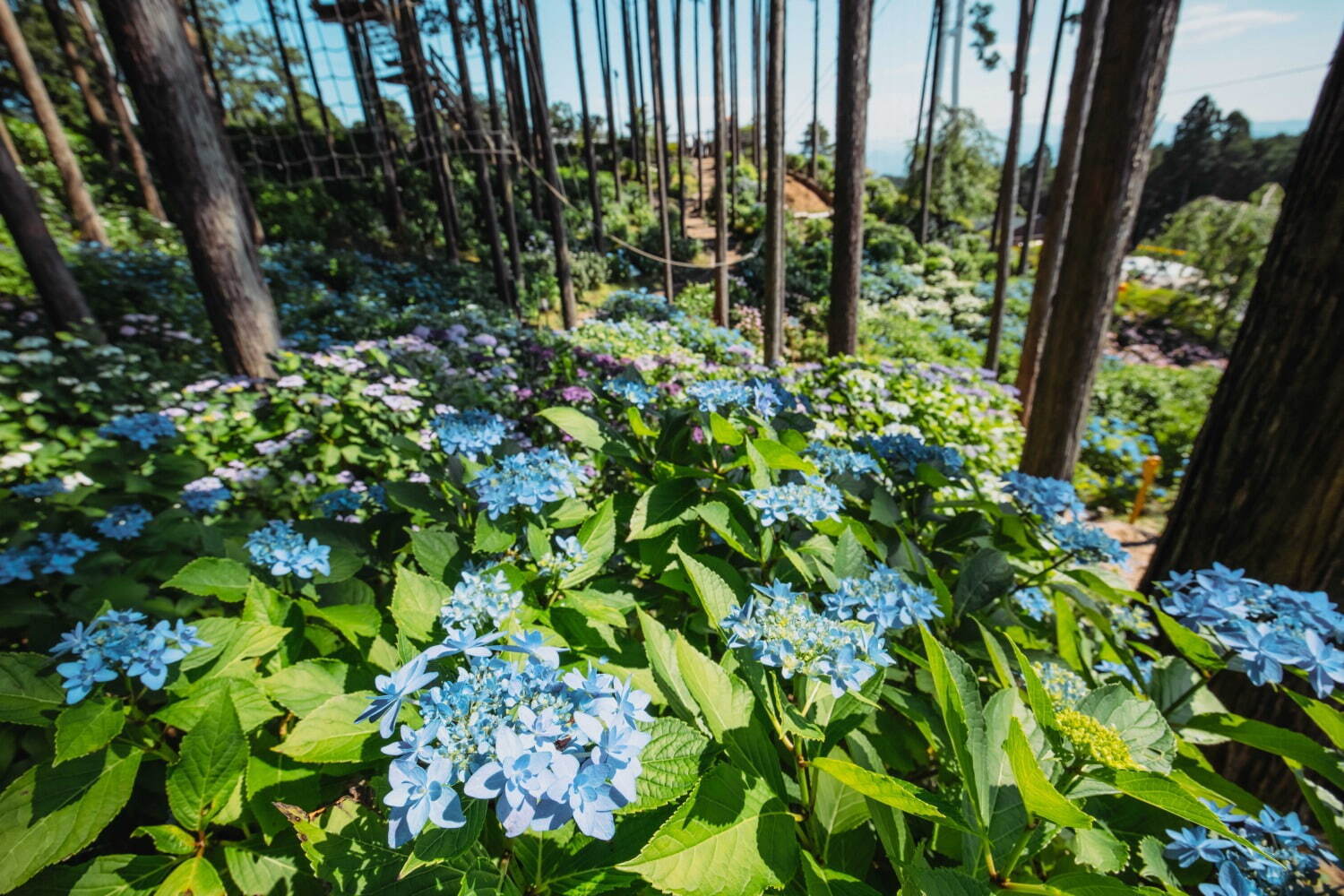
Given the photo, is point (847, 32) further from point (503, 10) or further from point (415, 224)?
point (415, 224)

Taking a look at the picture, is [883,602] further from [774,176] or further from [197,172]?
[774,176]

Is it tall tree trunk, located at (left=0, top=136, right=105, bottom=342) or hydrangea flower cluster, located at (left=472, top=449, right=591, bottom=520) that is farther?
tall tree trunk, located at (left=0, top=136, right=105, bottom=342)

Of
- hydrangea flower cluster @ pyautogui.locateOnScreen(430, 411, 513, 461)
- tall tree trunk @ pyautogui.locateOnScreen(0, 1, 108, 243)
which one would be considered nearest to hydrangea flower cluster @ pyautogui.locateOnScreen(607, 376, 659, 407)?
hydrangea flower cluster @ pyautogui.locateOnScreen(430, 411, 513, 461)

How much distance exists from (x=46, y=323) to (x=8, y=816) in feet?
25.4

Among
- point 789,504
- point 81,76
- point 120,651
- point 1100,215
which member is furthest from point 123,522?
point 81,76

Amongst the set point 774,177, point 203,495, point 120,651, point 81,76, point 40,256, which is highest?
point 81,76

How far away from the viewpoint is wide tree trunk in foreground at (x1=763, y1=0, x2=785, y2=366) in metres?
6.29

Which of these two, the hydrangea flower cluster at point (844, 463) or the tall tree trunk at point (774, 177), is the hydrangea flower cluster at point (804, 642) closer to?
the hydrangea flower cluster at point (844, 463)

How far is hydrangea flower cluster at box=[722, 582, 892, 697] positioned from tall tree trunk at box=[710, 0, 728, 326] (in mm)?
Result: 9398

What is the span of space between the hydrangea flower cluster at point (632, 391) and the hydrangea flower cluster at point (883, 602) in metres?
0.95

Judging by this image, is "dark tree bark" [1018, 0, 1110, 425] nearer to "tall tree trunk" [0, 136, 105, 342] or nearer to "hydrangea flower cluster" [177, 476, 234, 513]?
"hydrangea flower cluster" [177, 476, 234, 513]

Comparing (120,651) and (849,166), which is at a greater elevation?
(849,166)

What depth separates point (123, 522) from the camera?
1.95 metres

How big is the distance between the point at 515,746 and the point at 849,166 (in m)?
6.17
